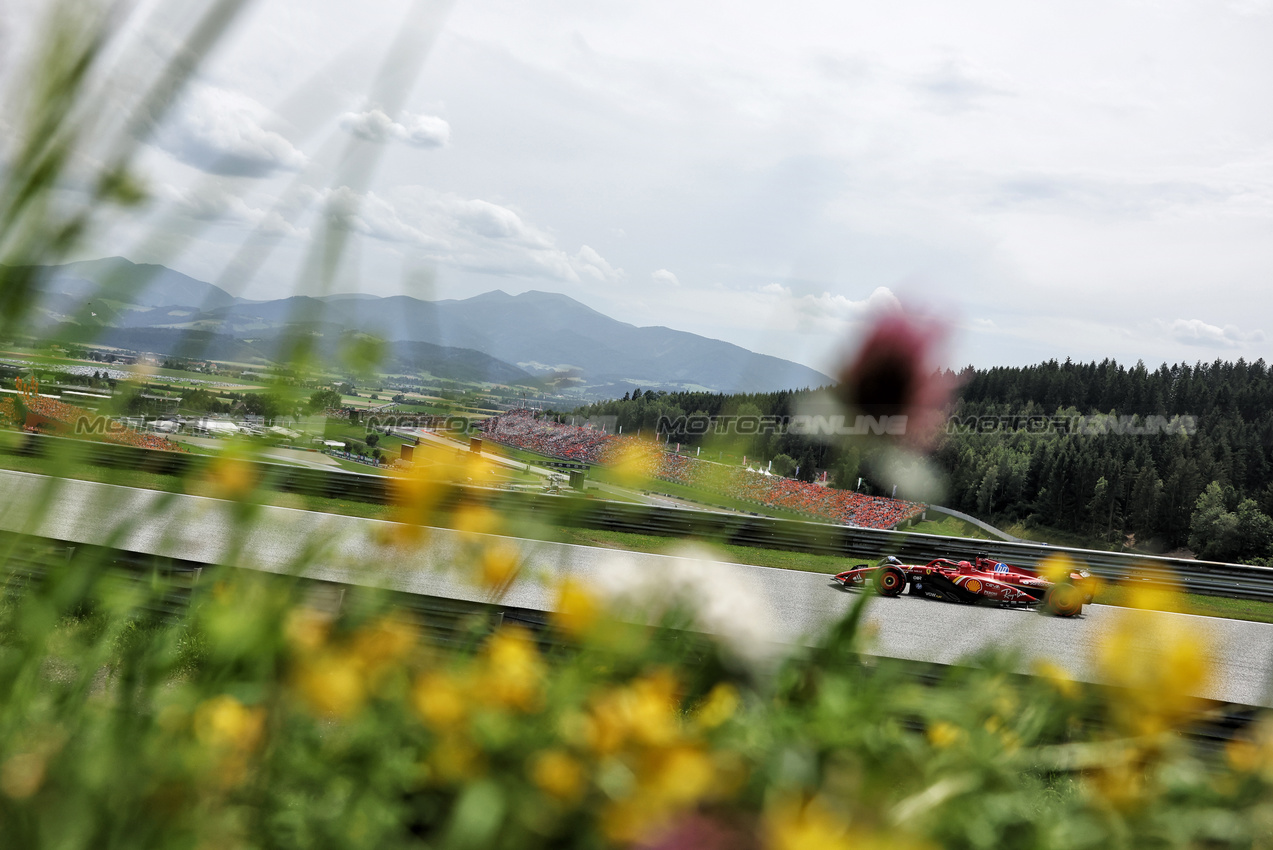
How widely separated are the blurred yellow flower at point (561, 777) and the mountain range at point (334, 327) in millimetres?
382

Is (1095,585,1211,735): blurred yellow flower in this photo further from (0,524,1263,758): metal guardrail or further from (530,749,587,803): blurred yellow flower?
(530,749,587,803): blurred yellow flower

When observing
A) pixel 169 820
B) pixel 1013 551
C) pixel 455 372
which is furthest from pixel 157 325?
pixel 1013 551

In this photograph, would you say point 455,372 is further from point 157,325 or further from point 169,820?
point 169,820

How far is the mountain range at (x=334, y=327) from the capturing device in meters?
0.87

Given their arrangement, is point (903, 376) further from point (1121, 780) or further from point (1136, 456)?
point (1136, 456)

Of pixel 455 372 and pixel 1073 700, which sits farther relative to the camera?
pixel 455 372

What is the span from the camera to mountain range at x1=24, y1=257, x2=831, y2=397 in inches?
34.3

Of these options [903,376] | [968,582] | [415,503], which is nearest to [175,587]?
[415,503]

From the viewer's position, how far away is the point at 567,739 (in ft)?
2.31

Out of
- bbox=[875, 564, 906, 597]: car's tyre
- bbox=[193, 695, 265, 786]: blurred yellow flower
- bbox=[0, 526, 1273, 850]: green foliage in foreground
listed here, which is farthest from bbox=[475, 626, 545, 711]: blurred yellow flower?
bbox=[875, 564, 906, 597]: car's tyre

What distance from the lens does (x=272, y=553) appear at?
1159mm

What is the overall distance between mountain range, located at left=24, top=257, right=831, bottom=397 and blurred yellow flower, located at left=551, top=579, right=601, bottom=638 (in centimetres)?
22

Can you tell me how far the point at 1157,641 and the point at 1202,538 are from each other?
6658 centimetres

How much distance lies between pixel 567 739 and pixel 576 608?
0.49 feet
